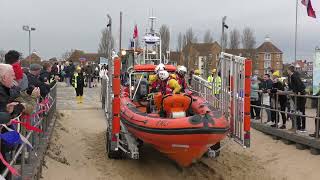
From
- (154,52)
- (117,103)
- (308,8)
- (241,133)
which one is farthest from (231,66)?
(308,8)

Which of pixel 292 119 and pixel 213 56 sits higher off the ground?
pixel 213 56

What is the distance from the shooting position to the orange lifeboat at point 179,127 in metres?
7.82

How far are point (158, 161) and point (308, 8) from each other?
395 inches

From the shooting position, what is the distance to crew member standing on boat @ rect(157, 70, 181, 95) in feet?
31.7

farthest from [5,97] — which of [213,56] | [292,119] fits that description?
[213,56]

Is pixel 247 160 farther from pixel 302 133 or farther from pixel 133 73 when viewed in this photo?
pixel 133 73

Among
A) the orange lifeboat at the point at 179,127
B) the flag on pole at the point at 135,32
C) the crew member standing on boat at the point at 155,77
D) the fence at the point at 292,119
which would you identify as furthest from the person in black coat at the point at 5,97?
the flag on pole at the point at 135,32

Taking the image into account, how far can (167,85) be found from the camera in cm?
979

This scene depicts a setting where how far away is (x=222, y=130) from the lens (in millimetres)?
8094

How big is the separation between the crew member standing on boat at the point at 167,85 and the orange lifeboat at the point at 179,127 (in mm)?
304

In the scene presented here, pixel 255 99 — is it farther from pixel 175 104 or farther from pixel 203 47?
pixel 203 47

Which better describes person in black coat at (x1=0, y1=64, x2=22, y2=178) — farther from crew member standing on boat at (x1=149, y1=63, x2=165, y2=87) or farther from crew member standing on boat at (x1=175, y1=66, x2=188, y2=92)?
crew member standing on boat at (x1=175, y1=66, x2=188, y2=92)

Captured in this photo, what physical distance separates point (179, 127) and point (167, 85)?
81.4 inches

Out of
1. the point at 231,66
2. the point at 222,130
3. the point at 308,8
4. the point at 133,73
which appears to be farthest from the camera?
the point at 308,8
